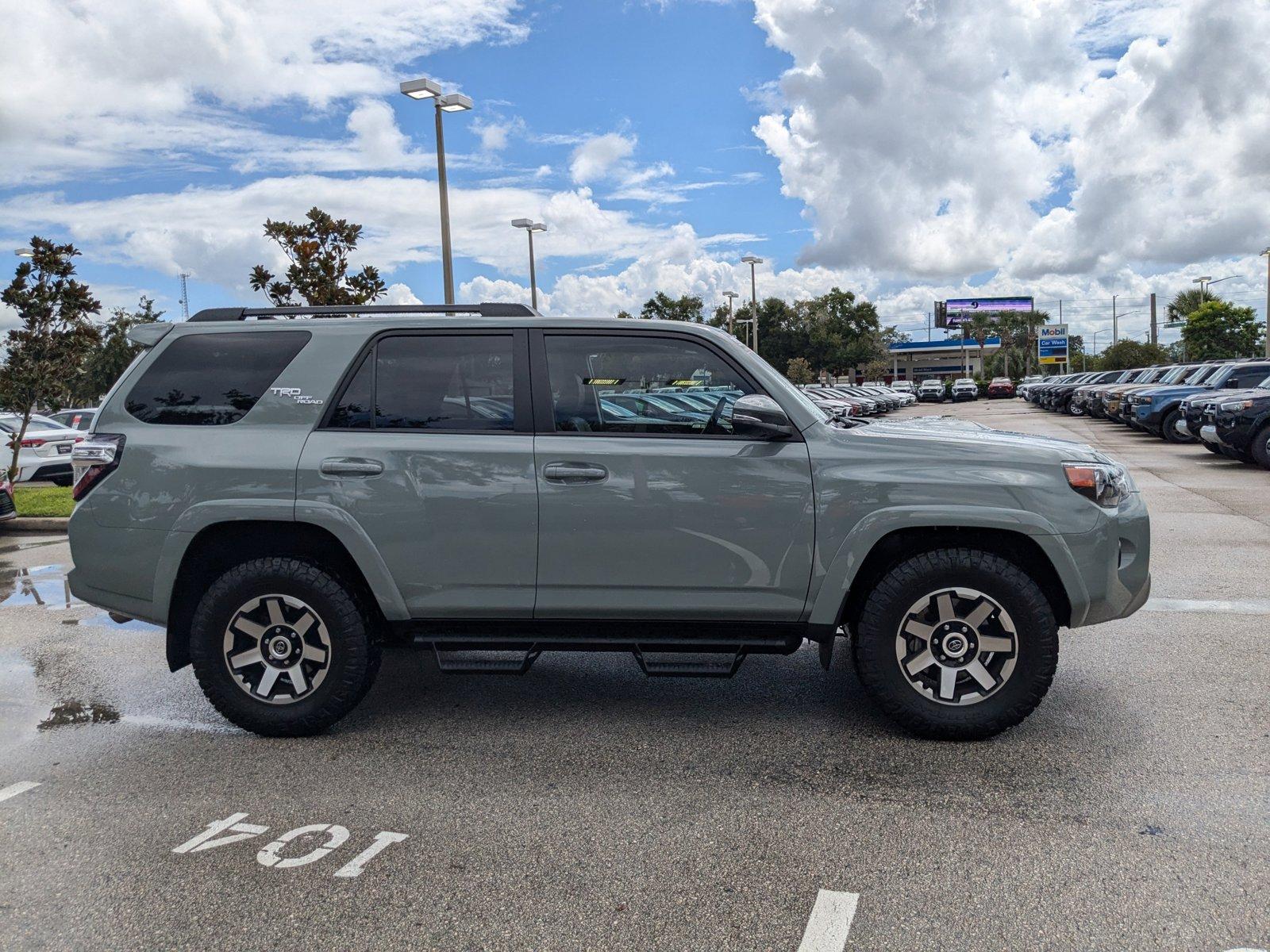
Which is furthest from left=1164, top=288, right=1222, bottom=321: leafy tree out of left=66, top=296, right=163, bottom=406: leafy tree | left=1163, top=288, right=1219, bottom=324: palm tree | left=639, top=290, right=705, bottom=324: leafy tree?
left=66, top=296, right=163, bottom=406: leafy tree

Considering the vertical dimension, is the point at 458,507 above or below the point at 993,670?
above

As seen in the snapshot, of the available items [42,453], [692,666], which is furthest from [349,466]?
[42,453]

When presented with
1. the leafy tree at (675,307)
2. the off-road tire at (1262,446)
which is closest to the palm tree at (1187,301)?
the leafy tree at (675,307)

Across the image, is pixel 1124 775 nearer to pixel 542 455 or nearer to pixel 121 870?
pixel 542 455

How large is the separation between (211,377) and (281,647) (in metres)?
1.25

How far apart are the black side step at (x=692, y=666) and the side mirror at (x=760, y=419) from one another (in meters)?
0.94

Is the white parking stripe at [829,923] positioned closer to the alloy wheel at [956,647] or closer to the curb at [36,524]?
the alloy wheel at [956,647]

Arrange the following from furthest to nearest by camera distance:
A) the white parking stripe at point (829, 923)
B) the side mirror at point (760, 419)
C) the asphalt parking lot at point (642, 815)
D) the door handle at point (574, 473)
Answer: the door handle at point (574, 473) → the side mirror at point (760, 419) → the asphalt parking lot at point (642, 815) → the white parking stripe at point (829, 923)

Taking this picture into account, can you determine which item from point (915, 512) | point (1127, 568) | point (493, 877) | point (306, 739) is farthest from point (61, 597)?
point (1127, 568)

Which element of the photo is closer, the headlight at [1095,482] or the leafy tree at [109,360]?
the headlight at [1095,482]

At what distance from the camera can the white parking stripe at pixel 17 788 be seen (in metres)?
4.16

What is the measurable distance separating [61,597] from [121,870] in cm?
539

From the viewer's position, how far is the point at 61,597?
8.09m

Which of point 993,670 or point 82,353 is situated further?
point 82,353
